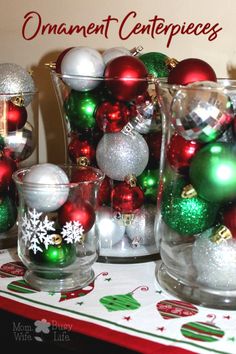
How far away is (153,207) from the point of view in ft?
2.48

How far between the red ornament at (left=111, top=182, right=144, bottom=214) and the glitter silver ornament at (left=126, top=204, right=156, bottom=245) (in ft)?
0.06

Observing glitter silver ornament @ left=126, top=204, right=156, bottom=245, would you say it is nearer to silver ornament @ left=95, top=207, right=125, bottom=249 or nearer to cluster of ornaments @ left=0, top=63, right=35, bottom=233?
silver ornament @ left=95, top=207, right=125, bottom=249

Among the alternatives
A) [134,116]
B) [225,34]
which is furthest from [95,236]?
[225,34]

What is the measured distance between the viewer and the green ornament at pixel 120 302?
59cm

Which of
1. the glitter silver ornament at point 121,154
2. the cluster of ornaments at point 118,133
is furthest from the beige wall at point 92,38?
the glitter silver ornament at point 121,154

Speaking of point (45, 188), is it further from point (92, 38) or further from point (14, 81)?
point (92, 38)

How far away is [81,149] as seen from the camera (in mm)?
742

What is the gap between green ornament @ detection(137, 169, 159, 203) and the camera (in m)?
0.75

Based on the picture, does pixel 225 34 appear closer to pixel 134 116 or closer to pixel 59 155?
pixel 134 116

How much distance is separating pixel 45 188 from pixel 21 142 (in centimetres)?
21

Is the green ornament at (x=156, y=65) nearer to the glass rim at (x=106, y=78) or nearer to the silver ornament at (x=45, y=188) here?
the glass rim at (x=106, y=78)

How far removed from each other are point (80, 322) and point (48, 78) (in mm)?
614

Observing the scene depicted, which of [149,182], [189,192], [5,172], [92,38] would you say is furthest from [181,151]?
[92,38]

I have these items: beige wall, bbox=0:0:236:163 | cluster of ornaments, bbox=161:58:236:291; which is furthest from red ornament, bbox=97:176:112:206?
beige wall, bbox=0:0:236:163
